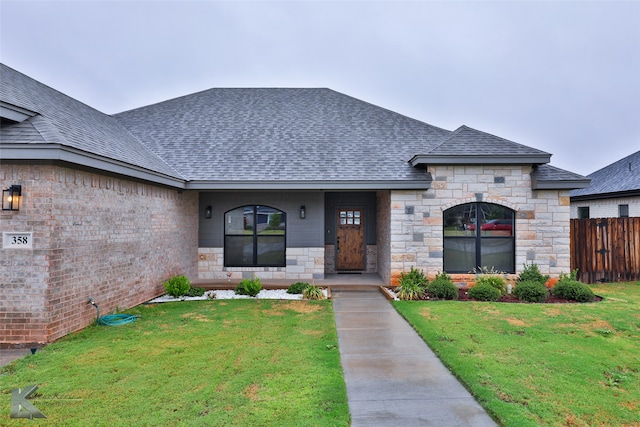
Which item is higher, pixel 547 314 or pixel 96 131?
pixel 96 131

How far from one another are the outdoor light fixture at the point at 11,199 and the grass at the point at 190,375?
224 cm

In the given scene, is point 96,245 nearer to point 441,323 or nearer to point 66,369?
point 66,369

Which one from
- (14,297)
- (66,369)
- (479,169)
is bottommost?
(66,369)

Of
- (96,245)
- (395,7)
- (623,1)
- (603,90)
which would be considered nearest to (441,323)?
(96,245)

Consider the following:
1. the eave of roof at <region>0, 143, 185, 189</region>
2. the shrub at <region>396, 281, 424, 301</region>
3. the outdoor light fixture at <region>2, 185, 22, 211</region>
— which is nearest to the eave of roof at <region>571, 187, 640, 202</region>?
the shrub at <region>396, 281, 424, 301</region>

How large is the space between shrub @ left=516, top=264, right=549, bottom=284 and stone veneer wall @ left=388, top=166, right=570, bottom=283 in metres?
0.28

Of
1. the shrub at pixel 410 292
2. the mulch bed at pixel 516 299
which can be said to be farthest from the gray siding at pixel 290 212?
the mulch bed at pixel 516 299

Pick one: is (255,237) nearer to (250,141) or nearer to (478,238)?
(250,141)

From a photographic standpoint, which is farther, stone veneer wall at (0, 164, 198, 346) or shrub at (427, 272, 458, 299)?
shrub at (427, 272, 458, 299)

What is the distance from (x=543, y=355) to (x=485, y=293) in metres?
3.43

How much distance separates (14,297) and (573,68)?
149 ft

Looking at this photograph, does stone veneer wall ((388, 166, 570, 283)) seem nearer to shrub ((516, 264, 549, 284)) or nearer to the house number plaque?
shrub ((516, 264, 549, 284))

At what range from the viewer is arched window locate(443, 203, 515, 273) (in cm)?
942

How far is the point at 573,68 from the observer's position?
34438 millimetres
